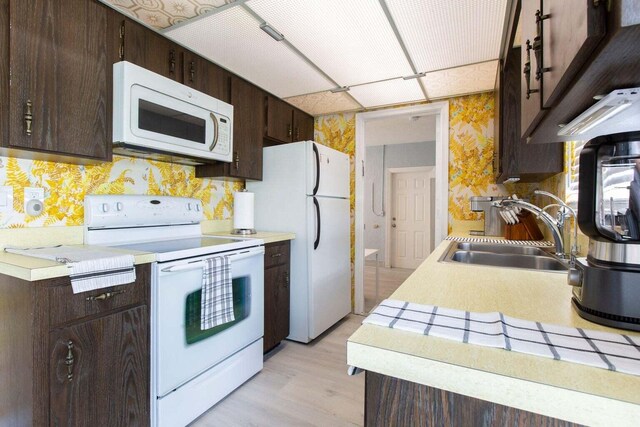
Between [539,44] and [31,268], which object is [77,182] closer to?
[31,268]

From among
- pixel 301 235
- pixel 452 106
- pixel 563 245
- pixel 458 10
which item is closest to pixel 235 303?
pixel 301 235

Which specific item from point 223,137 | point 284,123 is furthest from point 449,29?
point 284,123

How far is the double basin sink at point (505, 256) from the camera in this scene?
1.58m

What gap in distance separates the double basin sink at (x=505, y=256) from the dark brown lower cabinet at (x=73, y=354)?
4.80ft

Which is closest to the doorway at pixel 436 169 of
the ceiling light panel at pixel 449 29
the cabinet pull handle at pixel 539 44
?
the ceiling light panel at pixel 449 29

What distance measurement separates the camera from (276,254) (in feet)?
8.17

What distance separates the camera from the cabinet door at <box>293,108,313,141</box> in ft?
10.8

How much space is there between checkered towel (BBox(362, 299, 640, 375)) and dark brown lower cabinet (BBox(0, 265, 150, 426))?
47.5 inches

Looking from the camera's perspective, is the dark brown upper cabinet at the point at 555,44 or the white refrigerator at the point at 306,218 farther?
the white refrigerator at the point at 306,218

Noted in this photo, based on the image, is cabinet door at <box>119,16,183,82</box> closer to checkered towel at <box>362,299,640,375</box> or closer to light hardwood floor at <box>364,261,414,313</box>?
checkered towel at <box>362,299,640,375</box>

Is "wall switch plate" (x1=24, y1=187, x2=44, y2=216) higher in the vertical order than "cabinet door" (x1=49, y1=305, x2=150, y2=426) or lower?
higher

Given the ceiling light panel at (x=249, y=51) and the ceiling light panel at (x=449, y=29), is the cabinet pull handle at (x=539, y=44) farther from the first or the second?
the ceiling light panel at (x=249, y=51)

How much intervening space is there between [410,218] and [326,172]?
3642 millimetres

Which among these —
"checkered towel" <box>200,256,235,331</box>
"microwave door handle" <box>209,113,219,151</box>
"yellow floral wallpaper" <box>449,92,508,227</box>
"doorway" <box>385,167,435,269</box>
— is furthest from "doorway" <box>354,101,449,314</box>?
"doorway" <box>385,167,435,269</box>
